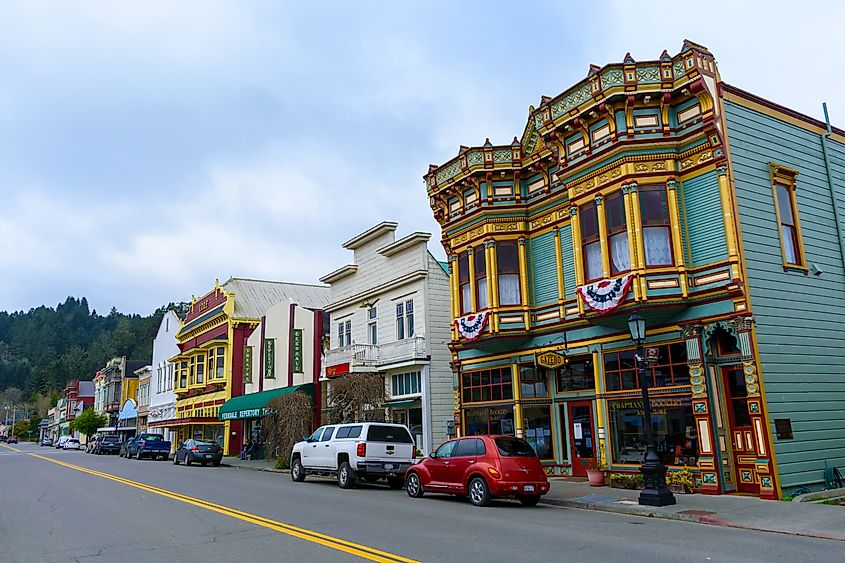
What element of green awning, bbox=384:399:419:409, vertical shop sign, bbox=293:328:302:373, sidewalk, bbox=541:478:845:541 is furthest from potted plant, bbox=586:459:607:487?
vertical shop sign, bbox=293:328:302:373

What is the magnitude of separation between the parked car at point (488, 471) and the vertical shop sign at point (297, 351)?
20.4m

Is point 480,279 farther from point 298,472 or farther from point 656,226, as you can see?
point 298,472

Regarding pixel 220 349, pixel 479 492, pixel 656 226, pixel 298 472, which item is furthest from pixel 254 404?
pixel 656 226

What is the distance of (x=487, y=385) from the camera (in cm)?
2286

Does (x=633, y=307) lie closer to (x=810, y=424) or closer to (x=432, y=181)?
(x=810, y=424)

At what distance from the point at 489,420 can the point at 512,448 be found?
737 cm

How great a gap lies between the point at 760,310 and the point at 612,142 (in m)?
5.51

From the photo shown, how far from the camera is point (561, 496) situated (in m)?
16.2

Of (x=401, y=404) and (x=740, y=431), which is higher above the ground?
(x=401, y=404)

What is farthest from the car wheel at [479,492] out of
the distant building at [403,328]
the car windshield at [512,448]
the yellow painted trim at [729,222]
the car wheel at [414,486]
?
the distant building at [403,328]

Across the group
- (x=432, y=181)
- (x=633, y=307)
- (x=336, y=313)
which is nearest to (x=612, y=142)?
(x=633, y=307)

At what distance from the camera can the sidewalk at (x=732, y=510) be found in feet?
38.3

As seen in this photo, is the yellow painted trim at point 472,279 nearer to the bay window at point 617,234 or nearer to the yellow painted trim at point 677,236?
the bay window at point 617,234

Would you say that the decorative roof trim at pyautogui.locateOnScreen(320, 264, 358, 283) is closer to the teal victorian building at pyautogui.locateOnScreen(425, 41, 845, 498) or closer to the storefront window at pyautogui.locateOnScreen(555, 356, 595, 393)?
the teal victorian building at pyautogui.locateOnScreen(425, 41, 845, 498)
